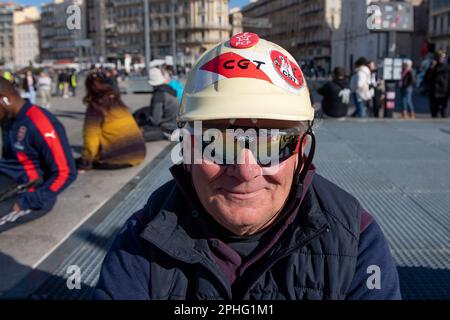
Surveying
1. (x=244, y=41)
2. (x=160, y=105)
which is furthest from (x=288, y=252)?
(x=160, y=105)

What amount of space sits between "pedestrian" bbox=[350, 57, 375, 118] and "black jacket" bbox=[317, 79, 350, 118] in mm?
302

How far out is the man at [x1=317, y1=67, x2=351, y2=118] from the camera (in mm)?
10656

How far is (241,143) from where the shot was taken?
1.47 m

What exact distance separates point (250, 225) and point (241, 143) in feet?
0.87

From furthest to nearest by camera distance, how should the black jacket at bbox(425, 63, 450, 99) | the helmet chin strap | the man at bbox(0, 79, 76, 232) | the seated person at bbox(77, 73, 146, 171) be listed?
the black jacket at bbox(425, 63, 450, 99), the seated person at bbox(77, 73, 146, 171), the man at bbox(0, 79, 76, 232), the helmet chin strap

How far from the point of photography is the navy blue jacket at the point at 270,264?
1.46 meters

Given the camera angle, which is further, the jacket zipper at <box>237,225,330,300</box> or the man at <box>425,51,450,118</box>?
the man at <box>425,51,450,118</box>

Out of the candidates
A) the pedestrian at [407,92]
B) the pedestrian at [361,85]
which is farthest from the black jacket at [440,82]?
the pedestrian at [361,85]

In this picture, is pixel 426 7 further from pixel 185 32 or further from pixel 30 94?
pixel 30 94

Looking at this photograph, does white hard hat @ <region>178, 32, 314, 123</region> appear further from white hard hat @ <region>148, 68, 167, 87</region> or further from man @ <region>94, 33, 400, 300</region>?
white hard hat @ <region>148, 68, 167, 87</region>

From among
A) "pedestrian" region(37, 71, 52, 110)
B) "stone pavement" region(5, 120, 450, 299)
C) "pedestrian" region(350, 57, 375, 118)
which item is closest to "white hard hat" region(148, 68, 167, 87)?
"stone pavement" region(5, 120, 450, 299)

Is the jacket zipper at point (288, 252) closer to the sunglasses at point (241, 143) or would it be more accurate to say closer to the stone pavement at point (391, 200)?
the sunglasses at point (241, 143)

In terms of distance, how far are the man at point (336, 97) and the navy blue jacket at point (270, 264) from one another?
9.40 metres

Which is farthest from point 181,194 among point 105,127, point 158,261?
point 105,127
